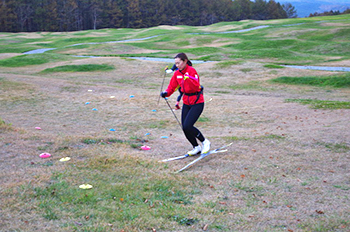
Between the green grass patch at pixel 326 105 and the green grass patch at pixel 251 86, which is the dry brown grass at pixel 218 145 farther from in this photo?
the green grass patch at pixel 251 86

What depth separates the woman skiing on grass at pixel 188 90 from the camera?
6590 mm

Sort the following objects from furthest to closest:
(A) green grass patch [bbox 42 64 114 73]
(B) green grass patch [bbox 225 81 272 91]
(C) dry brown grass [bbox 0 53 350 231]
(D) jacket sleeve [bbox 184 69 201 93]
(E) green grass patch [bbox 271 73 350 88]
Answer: (A) green grass patch [bbox 42 64 114 73] < (B) green grass patch [bbox 225 81 272 91] < (E) green grass patch [bbox 271 73 350 88] < (D) jacket sleeve [bbox 184 69 201 93] < (C) dry brown grass [bbox 0 53 350 231]

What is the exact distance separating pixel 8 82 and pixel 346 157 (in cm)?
1448

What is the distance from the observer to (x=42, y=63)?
87.7 feet

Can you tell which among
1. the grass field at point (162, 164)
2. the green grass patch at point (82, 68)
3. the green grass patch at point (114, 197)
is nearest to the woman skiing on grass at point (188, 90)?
the grass field at point (162, 164)

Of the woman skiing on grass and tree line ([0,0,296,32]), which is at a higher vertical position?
tree line ([0,0,296,32])

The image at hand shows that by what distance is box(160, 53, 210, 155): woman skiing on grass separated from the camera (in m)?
6.59

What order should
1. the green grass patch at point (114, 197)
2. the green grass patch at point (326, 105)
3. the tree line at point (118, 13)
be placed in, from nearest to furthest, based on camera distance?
the green grass patch at point (114, 197) → the green grass patch at point (326, 105) → the tree line at point (118, 13)

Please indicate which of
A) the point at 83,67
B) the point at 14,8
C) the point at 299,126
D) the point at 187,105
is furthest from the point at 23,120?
the point at 14,8

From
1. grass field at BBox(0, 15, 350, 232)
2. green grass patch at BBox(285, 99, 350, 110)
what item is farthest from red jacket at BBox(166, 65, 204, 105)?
green grass patch at BBox(285, 99, 350, 110)

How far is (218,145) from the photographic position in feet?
26.8

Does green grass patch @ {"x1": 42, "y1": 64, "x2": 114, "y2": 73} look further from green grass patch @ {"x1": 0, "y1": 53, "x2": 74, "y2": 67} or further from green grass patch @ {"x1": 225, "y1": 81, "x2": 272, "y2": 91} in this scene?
green grass patch @ {"x1": 225, "y1": 81, "x2": 272, "y2": 91}

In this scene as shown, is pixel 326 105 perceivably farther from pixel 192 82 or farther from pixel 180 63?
pixel 180 63

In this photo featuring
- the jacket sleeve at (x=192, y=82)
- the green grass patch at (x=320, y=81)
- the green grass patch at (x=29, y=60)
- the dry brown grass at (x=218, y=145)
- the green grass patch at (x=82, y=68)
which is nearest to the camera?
the dry brown grass at (x=218, y=145)
